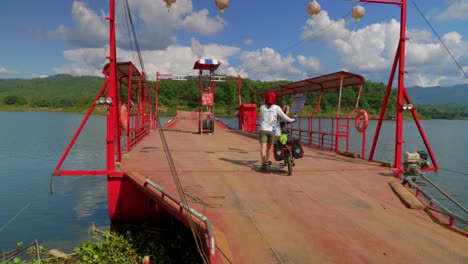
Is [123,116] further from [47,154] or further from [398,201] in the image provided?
[47,154]

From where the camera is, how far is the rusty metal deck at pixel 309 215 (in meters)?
4.18

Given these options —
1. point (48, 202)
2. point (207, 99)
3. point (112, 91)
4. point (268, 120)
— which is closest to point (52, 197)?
point (48, 202)

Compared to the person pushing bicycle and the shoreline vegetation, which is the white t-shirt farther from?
the shoreline vegetation

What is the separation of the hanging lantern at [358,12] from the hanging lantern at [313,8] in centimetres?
88

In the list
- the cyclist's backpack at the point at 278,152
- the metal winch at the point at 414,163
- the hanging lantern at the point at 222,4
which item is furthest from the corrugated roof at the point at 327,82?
the cyclist's backpack at the point at 278,152

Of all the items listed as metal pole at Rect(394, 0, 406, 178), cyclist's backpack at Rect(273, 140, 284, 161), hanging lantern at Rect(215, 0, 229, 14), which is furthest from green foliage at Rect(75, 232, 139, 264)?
metal pole at Rect(394, 0, 406, 178)

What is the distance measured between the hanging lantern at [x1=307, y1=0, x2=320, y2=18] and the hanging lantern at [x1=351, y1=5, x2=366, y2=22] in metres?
0.88

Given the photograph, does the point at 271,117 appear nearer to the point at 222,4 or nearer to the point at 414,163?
the point at 414,163

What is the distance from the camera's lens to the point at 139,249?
6719 millimetres

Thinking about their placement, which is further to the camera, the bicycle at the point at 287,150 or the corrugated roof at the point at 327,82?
the corrugated roof at the point at 327,82

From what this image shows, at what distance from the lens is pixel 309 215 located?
5.32m

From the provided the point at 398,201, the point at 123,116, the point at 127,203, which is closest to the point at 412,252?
the point at 398,201

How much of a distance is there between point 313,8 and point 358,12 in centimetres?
111

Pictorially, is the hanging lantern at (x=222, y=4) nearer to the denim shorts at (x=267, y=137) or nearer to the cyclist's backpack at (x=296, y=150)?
the denim shorts at (x=267, y=137)
